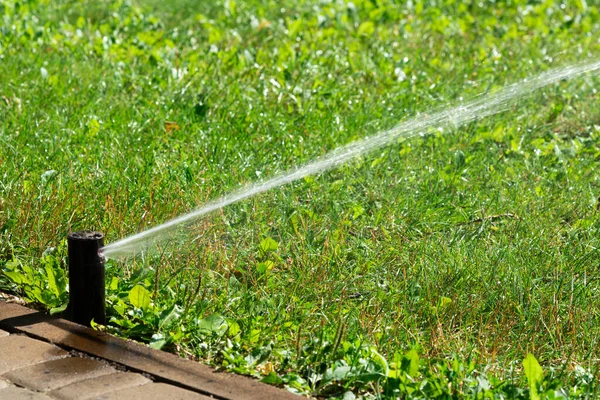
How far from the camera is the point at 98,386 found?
306cm

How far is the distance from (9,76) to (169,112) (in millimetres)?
1019

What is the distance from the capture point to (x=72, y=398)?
298 centimetres

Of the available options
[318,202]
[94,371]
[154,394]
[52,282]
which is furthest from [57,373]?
[318,202]

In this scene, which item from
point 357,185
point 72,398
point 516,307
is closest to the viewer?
point 72,398

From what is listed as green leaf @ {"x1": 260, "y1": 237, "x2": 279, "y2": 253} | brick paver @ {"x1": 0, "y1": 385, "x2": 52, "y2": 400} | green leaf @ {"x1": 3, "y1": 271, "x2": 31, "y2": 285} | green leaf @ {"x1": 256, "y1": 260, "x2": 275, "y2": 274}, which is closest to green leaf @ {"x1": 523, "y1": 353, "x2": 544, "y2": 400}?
green leaf @ {"x1": 256, "y1": 260, "x2": 275, "y2": 274}

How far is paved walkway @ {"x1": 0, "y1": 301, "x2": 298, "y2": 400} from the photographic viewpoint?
3029 millimetres

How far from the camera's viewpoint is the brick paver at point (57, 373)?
3.07m

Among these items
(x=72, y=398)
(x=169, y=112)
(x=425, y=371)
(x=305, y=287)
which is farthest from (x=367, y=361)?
(x=169, y=112)

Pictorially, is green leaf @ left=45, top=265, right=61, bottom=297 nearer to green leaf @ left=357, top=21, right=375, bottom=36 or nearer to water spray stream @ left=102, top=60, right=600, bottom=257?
water spray stream @ left=102, top=60, right=600, bottom=257

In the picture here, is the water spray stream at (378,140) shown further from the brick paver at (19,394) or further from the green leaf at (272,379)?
the green leaf at (272,379)

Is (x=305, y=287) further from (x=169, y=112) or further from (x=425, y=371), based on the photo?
(x=169, y=112)

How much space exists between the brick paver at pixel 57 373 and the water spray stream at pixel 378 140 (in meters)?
0.46

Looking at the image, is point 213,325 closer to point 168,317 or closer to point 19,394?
point 168,317

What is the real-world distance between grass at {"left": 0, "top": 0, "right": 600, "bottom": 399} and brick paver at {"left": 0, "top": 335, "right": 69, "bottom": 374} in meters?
0.28
